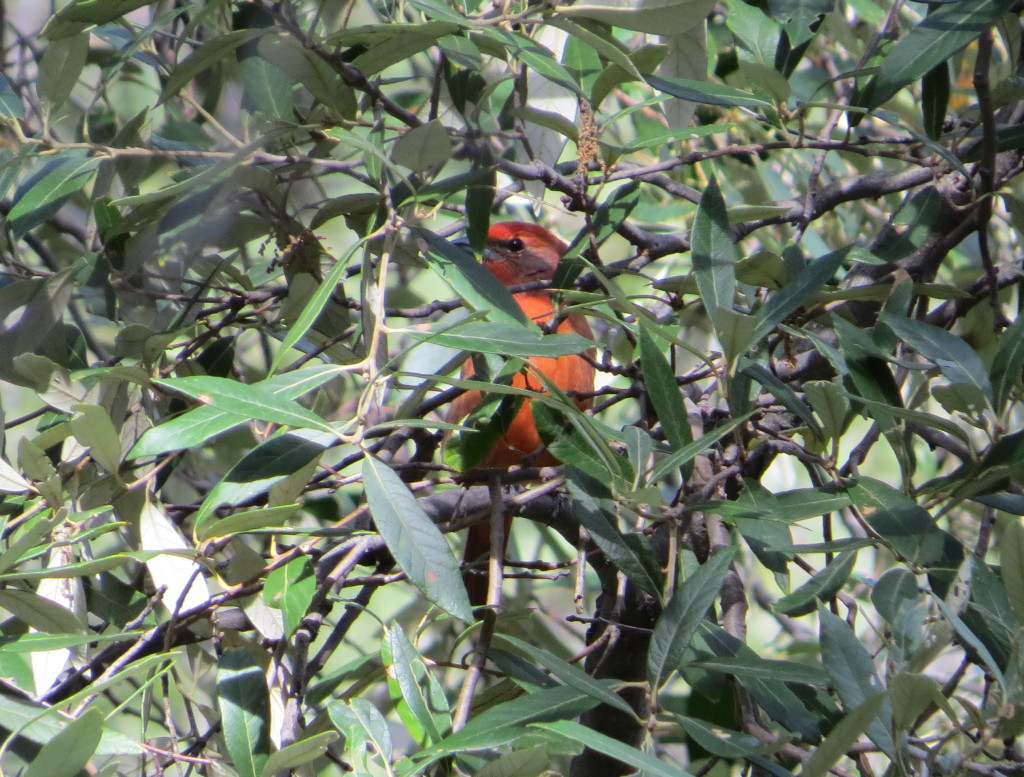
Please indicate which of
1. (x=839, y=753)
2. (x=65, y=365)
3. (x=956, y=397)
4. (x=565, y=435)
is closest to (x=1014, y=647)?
(x=839, y=753)

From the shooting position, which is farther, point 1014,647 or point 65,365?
point 65,365

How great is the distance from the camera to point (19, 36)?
322 centimetres

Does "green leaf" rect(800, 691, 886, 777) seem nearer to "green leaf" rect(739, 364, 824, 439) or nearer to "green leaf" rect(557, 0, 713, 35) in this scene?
"green leaf" rect(739, 364, 824, 439)

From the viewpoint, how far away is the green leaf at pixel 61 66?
2027mm

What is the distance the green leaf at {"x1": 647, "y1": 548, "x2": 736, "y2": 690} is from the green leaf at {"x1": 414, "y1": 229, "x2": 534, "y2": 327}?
1.85 ft

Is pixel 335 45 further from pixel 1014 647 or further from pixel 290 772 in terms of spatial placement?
pixel 1014 647

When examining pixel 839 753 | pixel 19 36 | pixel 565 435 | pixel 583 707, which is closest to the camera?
pixel 839 753

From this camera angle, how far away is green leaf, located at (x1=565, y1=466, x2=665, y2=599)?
1.63 metres

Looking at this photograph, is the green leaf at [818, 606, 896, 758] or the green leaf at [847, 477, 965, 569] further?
the green leaf at [847, 477, 965, 569]

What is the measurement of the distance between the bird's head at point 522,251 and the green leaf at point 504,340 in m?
2.71

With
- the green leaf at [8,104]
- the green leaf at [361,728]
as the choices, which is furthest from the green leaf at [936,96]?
the green leaf at [8,104]

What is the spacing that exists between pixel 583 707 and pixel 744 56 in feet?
5.32

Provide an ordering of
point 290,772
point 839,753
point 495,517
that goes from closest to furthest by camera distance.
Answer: point 839,753 → point 290,772 → point 495,517

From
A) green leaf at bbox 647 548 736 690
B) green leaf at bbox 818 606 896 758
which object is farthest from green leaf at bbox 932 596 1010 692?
green leaf at bbox 647 548 736 690
